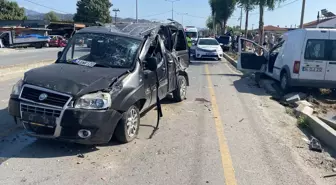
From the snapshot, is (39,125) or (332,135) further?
(332,135)

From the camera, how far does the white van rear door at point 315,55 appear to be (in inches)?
394

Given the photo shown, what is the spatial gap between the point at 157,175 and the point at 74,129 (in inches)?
51.4

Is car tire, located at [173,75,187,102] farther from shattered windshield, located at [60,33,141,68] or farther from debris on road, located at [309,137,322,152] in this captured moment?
debris on road, located at [309,137,322,152]

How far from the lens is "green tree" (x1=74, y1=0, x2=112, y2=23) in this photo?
238ft

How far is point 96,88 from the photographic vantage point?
4855 mm

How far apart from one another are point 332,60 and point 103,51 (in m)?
7.00

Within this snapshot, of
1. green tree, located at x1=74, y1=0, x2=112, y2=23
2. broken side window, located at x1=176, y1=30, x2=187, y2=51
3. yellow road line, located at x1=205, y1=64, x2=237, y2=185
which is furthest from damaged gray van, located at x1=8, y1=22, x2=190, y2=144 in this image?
green tree, located at x1=74, y1=0, x2=112, y2=23

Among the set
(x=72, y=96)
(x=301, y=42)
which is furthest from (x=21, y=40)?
(x=72, y=96)

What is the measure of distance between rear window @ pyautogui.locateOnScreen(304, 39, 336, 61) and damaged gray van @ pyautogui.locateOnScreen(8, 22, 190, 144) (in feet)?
16.7

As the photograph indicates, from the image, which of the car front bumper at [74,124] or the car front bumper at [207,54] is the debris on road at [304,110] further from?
the car front bumper at [207,54]

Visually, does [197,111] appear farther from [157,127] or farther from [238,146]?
[238,146]

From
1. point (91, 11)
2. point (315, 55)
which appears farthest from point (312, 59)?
point (91, 11)

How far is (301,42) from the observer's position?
1016 centimetres

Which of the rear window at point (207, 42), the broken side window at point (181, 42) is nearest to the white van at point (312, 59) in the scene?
the broken side window at point (181, 42)
